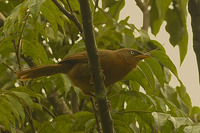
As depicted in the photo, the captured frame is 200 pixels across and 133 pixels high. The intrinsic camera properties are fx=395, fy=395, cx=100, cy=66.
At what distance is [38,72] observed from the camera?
3555 millimetres

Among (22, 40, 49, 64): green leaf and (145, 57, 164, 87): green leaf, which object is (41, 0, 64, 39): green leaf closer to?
(22, 40, 49, 64): green leaf

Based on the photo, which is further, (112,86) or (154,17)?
(112,86)

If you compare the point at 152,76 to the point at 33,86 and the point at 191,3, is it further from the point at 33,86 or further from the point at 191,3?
the point at 33,86

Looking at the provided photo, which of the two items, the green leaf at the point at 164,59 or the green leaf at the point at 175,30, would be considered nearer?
the green leaf at the point at 175,30

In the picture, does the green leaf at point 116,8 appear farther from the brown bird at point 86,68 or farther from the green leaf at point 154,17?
the green leaf at point 154,17

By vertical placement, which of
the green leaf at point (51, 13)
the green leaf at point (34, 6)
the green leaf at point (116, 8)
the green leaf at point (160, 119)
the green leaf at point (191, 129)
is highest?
the green leaf at point (34, 6)

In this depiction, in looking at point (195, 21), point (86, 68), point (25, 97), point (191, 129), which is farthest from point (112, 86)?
point (195, 21)

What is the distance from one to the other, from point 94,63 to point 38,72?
1176 millimetres

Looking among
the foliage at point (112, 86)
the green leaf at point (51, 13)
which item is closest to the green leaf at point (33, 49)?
the foliage at point (112, 86)

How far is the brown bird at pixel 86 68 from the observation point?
138 inches

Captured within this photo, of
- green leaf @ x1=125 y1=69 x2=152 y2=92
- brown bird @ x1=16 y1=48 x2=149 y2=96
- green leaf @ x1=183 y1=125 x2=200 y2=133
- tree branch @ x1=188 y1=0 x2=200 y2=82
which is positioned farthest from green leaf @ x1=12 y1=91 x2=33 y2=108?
tree branch @ x1=188 y1=0 x2=200 y2=82

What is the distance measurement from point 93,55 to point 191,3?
0.73m

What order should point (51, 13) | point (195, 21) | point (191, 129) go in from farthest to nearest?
point (51, 13)
point (191, 129)
point (195, 21)

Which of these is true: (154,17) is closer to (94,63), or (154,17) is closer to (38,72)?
(94,63)
